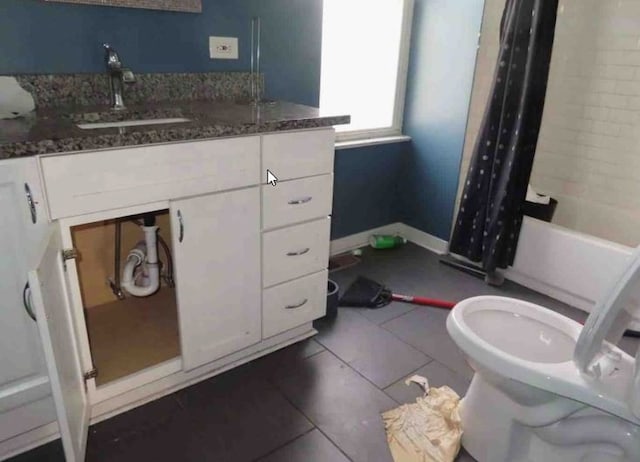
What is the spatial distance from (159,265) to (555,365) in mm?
1512

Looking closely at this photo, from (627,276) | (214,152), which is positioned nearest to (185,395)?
(214,152)

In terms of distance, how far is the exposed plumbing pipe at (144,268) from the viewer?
1.91m

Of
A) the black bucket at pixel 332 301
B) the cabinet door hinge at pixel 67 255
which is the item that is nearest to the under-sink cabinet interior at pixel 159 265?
the cabinet door hinge at pixel 67 255

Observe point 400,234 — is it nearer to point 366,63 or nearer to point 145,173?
point 366,63

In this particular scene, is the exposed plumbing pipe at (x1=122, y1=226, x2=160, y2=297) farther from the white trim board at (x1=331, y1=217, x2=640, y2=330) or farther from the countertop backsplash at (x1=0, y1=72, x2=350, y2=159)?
the white trim board at (x1=331, y1=217, x2=640, y2=330)

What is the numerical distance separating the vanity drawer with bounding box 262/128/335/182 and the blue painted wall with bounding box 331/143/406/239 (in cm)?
92

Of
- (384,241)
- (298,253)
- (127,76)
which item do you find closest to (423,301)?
(384,241)

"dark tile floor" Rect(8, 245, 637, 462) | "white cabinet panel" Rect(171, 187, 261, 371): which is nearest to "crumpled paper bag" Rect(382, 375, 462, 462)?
"dark tile floor" Rect(8, 245, 637, 462)

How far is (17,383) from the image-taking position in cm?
138

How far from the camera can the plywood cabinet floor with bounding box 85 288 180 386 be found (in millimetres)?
1686

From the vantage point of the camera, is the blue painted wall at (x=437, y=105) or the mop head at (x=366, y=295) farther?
the blue painted wall at (x=437, y=105)

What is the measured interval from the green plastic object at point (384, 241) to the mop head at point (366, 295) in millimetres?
529

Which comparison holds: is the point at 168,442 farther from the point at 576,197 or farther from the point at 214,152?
the point at 576,197

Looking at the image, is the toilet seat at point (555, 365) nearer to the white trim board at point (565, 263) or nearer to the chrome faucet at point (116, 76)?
the white trim board at point (565, 263)
